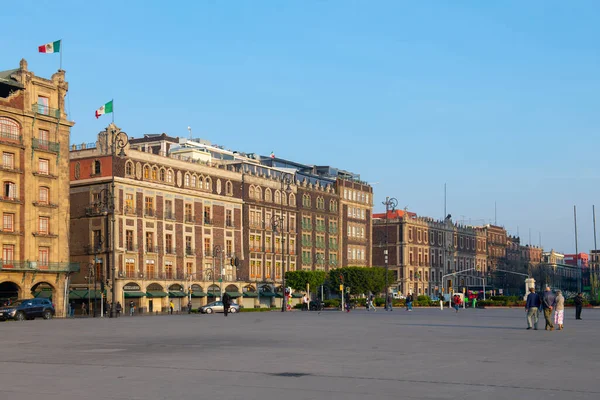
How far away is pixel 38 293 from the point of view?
7450cm

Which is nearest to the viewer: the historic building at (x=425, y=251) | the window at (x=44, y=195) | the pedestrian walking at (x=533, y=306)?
the pedestrian walking at (x=533, y=306)

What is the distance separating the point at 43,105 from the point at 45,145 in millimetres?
3595

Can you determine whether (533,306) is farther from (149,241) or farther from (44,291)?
(149,241)

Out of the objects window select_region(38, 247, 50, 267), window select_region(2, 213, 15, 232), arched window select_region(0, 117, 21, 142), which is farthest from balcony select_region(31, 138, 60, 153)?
window select_region(38, 247, 50, 267)

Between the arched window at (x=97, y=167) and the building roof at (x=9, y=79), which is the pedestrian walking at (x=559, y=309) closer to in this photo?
the building roof at (x=9, y=79)

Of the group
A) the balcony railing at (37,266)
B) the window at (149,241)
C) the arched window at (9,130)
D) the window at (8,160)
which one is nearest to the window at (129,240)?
the window at (149,241)

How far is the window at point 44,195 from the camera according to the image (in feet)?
238

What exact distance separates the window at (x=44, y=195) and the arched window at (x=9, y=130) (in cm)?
512

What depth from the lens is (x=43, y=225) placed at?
7275 centimetres

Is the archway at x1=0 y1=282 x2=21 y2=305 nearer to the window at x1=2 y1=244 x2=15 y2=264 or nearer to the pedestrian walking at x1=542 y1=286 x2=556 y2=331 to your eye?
the window at x1=2 y1=244 x2=15 y2=264

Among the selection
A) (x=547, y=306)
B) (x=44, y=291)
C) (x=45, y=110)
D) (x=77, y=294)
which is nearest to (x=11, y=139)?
(x=45, y=110)

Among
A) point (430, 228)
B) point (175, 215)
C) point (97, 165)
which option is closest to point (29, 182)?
point (97, 165)

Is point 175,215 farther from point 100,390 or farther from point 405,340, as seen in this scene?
point 100,390

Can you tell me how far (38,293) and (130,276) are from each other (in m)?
10.3
